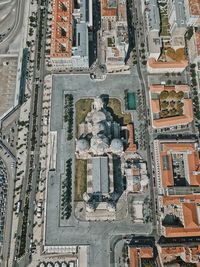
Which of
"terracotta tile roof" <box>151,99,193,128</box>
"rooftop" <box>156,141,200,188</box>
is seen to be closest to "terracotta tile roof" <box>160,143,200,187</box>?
"rooftop" <box>156,141,200,188</box>

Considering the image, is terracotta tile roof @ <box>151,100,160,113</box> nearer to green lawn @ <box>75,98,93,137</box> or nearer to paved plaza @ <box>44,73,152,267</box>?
paved plaza @ <box>44,73,152,267</box>

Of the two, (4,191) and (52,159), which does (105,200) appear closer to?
(52,159)

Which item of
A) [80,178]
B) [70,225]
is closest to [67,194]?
[80,178]

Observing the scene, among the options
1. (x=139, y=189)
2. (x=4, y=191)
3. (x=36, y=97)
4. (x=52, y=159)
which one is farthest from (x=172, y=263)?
(x=36, y=97)

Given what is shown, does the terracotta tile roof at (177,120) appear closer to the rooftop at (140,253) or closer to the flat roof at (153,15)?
the flat roof at (153,15)

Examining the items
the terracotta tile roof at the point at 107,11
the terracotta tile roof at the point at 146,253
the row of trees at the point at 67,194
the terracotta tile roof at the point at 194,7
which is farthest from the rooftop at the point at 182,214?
the terracotta tile roof at the point at 107,11
